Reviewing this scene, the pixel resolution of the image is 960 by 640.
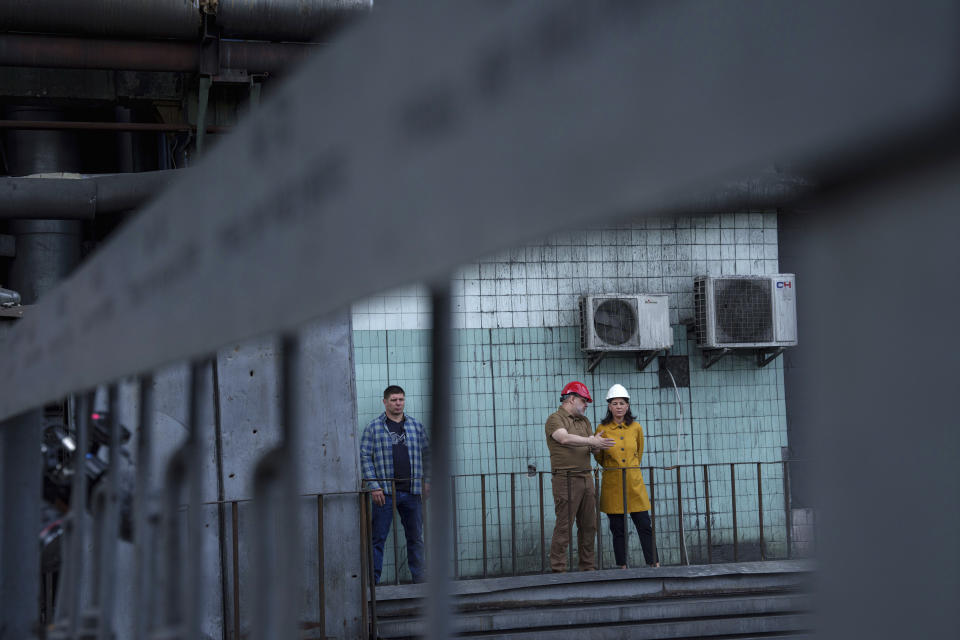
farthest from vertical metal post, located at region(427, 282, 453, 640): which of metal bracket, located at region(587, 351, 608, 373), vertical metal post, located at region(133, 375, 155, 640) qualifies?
metal bracket, located at region(587, 351, 608, 373)

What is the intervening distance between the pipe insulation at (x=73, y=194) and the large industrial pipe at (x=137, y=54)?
74 cm

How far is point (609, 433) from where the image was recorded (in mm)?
8344

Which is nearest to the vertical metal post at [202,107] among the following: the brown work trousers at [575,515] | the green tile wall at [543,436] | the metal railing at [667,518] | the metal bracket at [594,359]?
the green tile wall at [543,436]

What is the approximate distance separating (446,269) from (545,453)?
29.9 feet

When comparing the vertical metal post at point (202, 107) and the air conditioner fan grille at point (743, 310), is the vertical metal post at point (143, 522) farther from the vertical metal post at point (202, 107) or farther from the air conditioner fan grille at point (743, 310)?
the air conditioner fan grille at point (743, 310)

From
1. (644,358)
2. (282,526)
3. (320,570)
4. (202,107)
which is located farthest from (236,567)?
(644,358)

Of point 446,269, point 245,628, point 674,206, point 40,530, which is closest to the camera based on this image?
point 674,206

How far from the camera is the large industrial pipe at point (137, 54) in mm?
5965

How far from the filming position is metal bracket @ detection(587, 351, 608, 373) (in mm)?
9672

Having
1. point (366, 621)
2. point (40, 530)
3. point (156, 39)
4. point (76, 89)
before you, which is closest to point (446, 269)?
point (40, 530)

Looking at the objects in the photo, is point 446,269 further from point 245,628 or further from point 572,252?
point 572,252

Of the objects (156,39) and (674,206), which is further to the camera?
(156,39)

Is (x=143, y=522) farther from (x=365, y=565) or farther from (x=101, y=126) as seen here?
(x=101, y=126)

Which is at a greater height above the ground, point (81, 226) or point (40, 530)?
point (81, 226)
